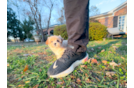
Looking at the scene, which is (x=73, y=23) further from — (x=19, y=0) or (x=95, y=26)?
(x=19, y=0)

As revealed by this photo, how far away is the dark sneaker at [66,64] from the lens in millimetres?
675

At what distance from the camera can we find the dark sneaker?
2.21ft

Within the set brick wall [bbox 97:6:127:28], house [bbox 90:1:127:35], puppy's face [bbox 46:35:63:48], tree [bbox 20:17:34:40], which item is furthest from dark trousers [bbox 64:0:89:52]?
brick wall [bbox 97:6:127:28]

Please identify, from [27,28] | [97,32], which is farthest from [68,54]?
[27,28]

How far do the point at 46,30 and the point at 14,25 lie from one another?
3.10m

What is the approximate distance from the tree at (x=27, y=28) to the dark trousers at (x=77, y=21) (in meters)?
7.93

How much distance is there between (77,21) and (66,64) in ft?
1.68

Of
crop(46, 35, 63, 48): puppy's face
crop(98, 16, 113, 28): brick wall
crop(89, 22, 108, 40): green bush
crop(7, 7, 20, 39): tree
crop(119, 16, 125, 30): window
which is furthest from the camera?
crop(98, 16, 113, 28): brick wall

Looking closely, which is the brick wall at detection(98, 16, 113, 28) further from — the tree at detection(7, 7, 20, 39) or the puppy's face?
the tree at detection(7, 7, 20, 39)

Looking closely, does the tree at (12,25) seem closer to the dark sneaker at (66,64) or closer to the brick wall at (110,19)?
the dark sneaker at (66,64)

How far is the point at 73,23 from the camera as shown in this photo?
0.82 meters

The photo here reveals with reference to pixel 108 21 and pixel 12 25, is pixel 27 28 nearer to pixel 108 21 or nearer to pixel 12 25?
pixel 12 25

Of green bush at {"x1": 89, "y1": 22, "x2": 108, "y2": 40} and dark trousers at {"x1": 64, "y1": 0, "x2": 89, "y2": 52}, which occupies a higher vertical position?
green bush at {"x1": 89, "y1": 22, "x2": 108, "y2": 40}
